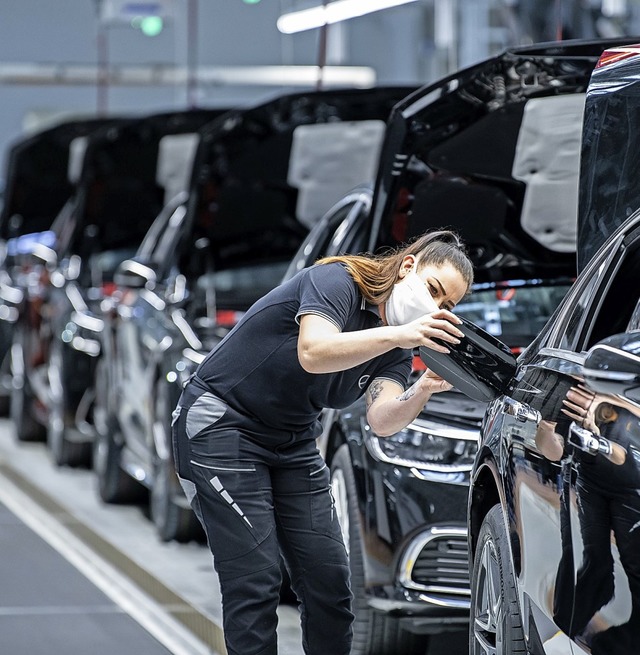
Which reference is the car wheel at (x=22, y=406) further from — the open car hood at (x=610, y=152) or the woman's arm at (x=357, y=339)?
the woman's arm at (x=357, y=339)

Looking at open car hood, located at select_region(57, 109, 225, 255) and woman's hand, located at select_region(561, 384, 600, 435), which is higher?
woman's hand, located at select_region(561, 384, 600, 435)

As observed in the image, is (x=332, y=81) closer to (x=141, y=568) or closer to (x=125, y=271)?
(x=125, y=271)

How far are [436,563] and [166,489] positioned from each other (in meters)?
2.84

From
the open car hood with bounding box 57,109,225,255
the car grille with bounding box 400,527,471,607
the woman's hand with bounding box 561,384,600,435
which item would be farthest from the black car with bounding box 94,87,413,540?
the woman's hand with bounding box 561,384,600,435

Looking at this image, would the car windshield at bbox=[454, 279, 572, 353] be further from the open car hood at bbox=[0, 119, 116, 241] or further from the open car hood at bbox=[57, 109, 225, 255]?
the open car hood at bbox=[0, 119, 116, 241]

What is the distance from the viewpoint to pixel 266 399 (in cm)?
433

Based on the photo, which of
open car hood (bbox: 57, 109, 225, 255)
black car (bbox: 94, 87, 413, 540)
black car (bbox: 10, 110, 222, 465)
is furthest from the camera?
open car hood (bbox: 57, 109, 225, 255)

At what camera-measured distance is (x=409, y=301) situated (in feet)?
13.0

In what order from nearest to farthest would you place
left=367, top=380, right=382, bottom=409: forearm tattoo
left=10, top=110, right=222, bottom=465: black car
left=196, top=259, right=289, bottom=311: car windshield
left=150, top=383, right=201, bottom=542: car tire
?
left=367, top=380, right=382, bottom=409: forearm tattoo, left=150, top=383, right=201, bottom=542: car tire, left=196, top=259, right=289, bottom=311: car windshield, left=10, top=110, right=222, bottom=465: black car

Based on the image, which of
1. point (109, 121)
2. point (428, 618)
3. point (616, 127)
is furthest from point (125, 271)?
point (109, 121)

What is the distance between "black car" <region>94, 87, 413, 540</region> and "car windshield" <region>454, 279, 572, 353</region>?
175 centimetres

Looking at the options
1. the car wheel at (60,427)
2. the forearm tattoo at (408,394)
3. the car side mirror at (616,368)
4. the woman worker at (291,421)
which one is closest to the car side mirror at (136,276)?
the car wheel at (60,427)

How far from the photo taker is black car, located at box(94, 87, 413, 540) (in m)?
8.03

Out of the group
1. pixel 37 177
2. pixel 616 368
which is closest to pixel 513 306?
pixel 616 368
